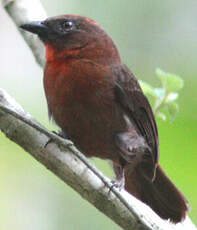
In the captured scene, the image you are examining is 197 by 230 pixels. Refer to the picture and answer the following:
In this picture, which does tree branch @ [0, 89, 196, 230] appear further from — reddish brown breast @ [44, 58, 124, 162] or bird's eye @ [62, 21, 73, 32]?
bird's eye @ [62, 21, 73, 32]

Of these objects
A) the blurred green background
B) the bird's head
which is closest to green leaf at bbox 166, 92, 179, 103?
the blurred green background

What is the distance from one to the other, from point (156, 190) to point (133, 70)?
1.47m

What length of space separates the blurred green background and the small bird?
166mm

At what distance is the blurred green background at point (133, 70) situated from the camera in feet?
12.6

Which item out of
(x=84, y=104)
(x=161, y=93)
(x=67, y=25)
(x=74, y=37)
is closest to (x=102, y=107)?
(x=84, y=104)

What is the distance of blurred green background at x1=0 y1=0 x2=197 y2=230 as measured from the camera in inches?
152

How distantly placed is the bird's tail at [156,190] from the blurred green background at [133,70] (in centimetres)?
17

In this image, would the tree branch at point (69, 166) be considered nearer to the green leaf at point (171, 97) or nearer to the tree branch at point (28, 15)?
the green leaf at point (171, 97)

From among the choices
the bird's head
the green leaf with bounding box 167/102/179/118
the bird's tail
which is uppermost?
the bird's head

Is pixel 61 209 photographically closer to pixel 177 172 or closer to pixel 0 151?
pixel 0 151

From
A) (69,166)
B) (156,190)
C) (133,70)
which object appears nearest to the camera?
(69,166)

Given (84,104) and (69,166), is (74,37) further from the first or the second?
(69,166)

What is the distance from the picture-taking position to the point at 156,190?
421 cm

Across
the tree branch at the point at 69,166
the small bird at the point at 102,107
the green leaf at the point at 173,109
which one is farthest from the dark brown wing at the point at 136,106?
the tree branch at the point at 69,166
